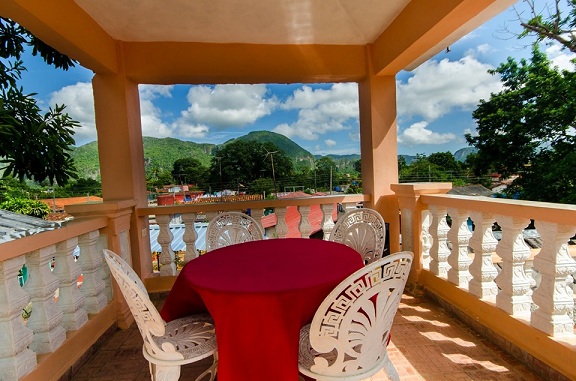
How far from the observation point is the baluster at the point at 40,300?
1.61 metres

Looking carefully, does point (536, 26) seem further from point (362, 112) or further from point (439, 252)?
point (439, 252)

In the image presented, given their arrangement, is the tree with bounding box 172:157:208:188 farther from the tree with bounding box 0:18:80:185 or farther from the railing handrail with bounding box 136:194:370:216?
the tree with bounding box 0:18:80:185

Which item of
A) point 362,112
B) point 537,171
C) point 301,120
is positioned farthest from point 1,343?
point 537,171

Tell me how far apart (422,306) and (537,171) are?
50.1 feet

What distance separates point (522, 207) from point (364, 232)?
1.06m

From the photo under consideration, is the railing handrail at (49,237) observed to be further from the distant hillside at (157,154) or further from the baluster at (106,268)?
the distant hillside at (157,154)

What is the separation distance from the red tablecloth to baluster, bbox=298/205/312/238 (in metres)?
1.56

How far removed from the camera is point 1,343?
1349 mm

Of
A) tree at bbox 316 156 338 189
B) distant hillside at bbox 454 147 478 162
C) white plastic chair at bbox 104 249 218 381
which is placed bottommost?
white plastic chair at bbox 104 249 218 381

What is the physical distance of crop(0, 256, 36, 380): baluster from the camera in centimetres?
134

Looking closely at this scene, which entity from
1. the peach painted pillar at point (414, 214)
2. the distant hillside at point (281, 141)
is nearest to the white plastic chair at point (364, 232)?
the peach painted pillar at point (414, 214)

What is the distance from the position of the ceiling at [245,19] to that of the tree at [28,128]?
48.9 inches

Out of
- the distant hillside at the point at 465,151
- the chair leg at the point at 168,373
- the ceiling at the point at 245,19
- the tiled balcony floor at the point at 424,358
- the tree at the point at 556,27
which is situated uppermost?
the tree at the point at 556,27

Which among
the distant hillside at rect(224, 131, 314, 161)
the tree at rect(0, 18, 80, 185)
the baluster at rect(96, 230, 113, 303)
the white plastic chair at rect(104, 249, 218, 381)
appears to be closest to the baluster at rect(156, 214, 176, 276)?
the baluster at rect(96, 230, 113, 303)
